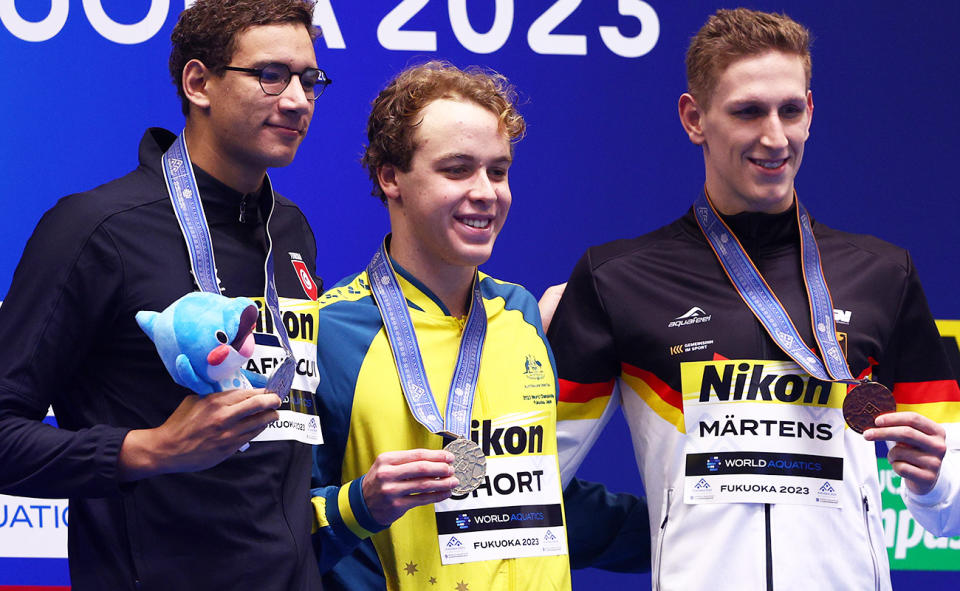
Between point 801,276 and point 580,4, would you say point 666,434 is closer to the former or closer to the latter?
point 801,276

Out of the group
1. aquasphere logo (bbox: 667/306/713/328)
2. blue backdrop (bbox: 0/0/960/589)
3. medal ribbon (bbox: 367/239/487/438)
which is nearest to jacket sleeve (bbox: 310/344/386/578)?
medal ribbon (bbox: 367/239/487/438)

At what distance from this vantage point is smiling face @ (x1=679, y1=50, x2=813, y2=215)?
2199 millimetres

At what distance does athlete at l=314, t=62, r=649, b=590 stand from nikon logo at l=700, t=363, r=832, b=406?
32 cm

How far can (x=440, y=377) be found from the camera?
202 cm

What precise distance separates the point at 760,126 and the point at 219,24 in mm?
1080

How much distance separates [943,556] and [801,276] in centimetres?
158

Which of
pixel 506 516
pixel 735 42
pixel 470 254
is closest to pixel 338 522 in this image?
pixel 506 516

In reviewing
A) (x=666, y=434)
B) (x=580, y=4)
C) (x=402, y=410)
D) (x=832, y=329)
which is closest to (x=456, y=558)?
(x=402, y=410)

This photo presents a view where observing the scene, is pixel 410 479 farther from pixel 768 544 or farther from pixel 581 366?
pixel 768 544

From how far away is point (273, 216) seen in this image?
2.07 m

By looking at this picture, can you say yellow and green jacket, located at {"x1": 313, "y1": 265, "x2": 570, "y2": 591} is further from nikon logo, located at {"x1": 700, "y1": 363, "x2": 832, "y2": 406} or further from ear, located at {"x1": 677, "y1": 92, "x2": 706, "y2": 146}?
ear, located at {"x1": 677, "y1": 92, "x2": 706, "y2": 146}

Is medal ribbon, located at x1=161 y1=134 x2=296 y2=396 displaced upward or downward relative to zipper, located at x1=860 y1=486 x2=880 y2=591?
upward

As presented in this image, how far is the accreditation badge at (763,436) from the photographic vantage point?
2.08 m

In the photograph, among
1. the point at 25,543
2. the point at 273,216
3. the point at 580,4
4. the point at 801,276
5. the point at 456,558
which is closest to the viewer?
the point at 456,558
